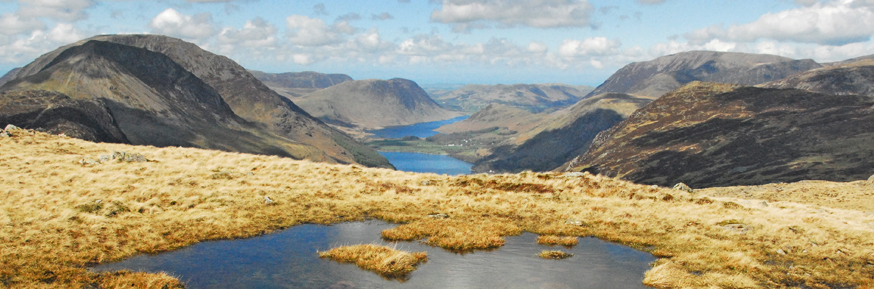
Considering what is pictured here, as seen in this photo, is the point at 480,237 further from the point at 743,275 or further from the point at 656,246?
the point at 743,275

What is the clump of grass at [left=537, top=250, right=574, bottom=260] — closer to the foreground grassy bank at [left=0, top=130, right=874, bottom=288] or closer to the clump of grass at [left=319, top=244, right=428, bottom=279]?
the foreground grassy bank at [left=0, top=130, right=874, bottom=288]

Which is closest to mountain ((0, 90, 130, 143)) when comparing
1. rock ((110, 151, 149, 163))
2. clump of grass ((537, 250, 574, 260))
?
rock ((110, 151, 149, 163))

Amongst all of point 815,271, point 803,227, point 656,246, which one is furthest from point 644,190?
point 815,271

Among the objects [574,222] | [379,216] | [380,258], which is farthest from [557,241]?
[379,216]

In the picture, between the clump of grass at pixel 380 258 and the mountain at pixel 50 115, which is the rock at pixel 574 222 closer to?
the clump of grass at pixel 380 258

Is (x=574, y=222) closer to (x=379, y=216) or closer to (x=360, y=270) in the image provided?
(x=379, y=216)

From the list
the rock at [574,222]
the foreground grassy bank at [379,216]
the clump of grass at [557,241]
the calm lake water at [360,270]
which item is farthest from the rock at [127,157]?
the rock at [574,222]

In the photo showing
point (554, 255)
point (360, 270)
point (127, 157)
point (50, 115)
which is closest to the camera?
point (360, 270)
